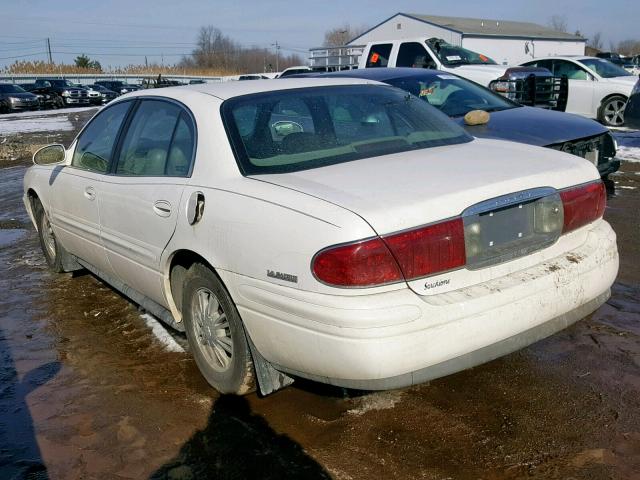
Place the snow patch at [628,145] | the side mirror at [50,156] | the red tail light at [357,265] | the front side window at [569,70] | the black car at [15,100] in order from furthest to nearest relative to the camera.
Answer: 1. the black car at [15,100]
2. the front side window at [569,70]
3. the snow patch at [628,145]
4. the side mirror at [50,156]
5. the red tail light at [357,265]

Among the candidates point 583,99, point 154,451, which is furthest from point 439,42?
point 154,451

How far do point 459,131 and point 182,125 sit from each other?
1.62m

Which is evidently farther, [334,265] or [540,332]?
[540,332]

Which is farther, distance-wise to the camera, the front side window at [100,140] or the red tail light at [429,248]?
the front side window at [100,140]

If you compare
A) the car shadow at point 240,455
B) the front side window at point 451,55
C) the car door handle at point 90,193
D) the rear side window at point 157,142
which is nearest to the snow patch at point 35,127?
the front side window at point 451,55

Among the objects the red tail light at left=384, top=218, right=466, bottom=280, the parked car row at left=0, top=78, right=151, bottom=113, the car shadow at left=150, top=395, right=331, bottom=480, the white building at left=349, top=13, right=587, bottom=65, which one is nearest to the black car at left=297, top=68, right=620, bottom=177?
the red tail light at left=384, top=218, right=466, bottom=280

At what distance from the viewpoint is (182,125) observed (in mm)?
3572

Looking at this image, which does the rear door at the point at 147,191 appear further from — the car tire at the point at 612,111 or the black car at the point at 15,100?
the black car at the point at 15,100

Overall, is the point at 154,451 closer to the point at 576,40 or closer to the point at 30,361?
the point at 30,361

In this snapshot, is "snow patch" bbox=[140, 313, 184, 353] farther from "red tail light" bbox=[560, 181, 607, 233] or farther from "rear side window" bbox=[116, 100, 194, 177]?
"red tail light" bbox=[560, 181, 607, 233]

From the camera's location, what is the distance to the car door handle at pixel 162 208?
3.35m

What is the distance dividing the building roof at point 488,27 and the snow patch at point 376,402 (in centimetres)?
4223

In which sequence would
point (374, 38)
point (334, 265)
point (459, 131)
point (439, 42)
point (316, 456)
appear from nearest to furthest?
point (334, 265)
point (316, 456)
point (459, 131)
point (439, 42)
point (374, 38)

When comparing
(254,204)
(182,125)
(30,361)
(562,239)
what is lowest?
(30,361)
